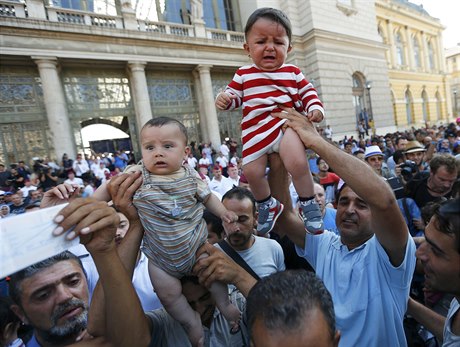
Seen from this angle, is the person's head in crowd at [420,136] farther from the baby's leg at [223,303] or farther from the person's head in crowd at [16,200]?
the person's head in crowd at [16,200]

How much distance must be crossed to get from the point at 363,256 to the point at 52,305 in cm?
189

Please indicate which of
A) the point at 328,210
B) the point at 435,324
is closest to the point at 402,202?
the point at 328,210

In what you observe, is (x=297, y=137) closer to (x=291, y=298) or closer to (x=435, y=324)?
(x=291, y=298)

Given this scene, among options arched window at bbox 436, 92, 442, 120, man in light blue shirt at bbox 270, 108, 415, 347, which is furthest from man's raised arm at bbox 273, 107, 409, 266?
arched window at bbox 436, 92, 442, 120

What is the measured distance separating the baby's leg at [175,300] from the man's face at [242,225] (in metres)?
0.69

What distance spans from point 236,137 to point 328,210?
1411cm

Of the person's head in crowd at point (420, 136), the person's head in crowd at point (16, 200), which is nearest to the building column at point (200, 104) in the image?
the person's head in crowd at point (420, 136)

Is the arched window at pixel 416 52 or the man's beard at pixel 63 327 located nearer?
the man's beard at pixel 63 327

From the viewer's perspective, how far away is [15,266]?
87 centimetres

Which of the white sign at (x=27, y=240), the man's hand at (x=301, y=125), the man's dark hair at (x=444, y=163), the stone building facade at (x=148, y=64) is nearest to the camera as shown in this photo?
the white sign at (x=27, y=240)

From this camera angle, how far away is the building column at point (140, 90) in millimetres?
13453

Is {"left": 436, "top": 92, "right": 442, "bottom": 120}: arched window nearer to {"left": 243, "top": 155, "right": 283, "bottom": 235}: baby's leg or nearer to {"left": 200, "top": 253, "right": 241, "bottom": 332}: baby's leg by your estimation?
{"left": 243, "top": 155, "right": 283, "bottom": 235}: baby's leg

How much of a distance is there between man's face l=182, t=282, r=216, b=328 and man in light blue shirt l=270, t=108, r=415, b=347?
744 millimetres

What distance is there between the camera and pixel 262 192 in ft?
5.41
